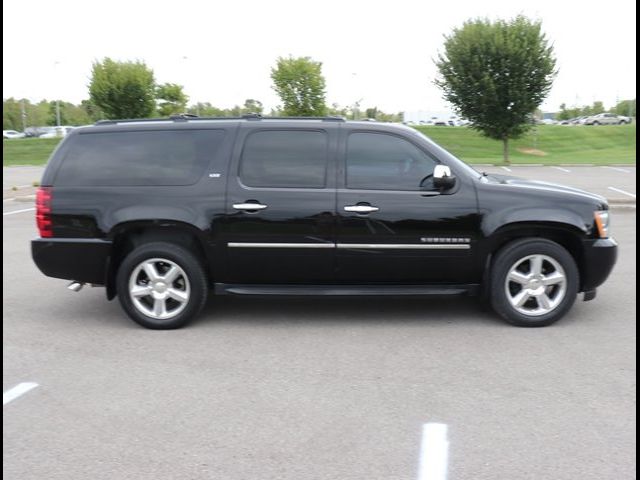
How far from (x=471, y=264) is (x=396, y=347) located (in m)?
1.06

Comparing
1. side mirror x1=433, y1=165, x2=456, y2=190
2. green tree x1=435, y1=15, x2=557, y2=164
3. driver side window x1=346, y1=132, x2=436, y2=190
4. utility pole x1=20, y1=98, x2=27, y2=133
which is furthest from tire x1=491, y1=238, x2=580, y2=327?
utility pole x1=20, y1=98, x2=27, y2=133

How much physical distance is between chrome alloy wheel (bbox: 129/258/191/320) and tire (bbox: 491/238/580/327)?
2.68 metres

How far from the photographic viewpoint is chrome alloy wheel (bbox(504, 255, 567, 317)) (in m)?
5.66

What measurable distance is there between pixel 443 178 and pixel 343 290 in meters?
1.27

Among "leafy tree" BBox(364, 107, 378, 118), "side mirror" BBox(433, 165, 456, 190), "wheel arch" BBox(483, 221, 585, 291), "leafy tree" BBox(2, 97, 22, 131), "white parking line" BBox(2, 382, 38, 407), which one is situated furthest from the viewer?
"leafy tree" BBox(2, 97, 22, 131)

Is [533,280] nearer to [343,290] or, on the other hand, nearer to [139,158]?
[343,290]

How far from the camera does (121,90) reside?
118ft

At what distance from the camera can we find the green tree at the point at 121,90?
118 feet

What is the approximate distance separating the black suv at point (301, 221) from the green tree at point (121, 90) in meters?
31.5

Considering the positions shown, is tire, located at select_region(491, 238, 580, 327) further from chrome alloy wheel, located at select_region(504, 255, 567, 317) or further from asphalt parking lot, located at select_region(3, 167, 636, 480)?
asphalt parking lot, located at select_region(3, 167, 636, 480)

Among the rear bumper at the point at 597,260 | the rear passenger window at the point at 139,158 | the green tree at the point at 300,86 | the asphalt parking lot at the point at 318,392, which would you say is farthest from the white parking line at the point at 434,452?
the green tree at the point at 300,86

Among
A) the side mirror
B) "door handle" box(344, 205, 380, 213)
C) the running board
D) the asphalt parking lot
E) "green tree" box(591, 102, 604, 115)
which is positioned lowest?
the asphalt parking lot

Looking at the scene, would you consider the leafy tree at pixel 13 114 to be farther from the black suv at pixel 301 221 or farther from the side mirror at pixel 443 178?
the side mirror at pixel 443 178

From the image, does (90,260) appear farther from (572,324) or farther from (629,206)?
(629,206)
